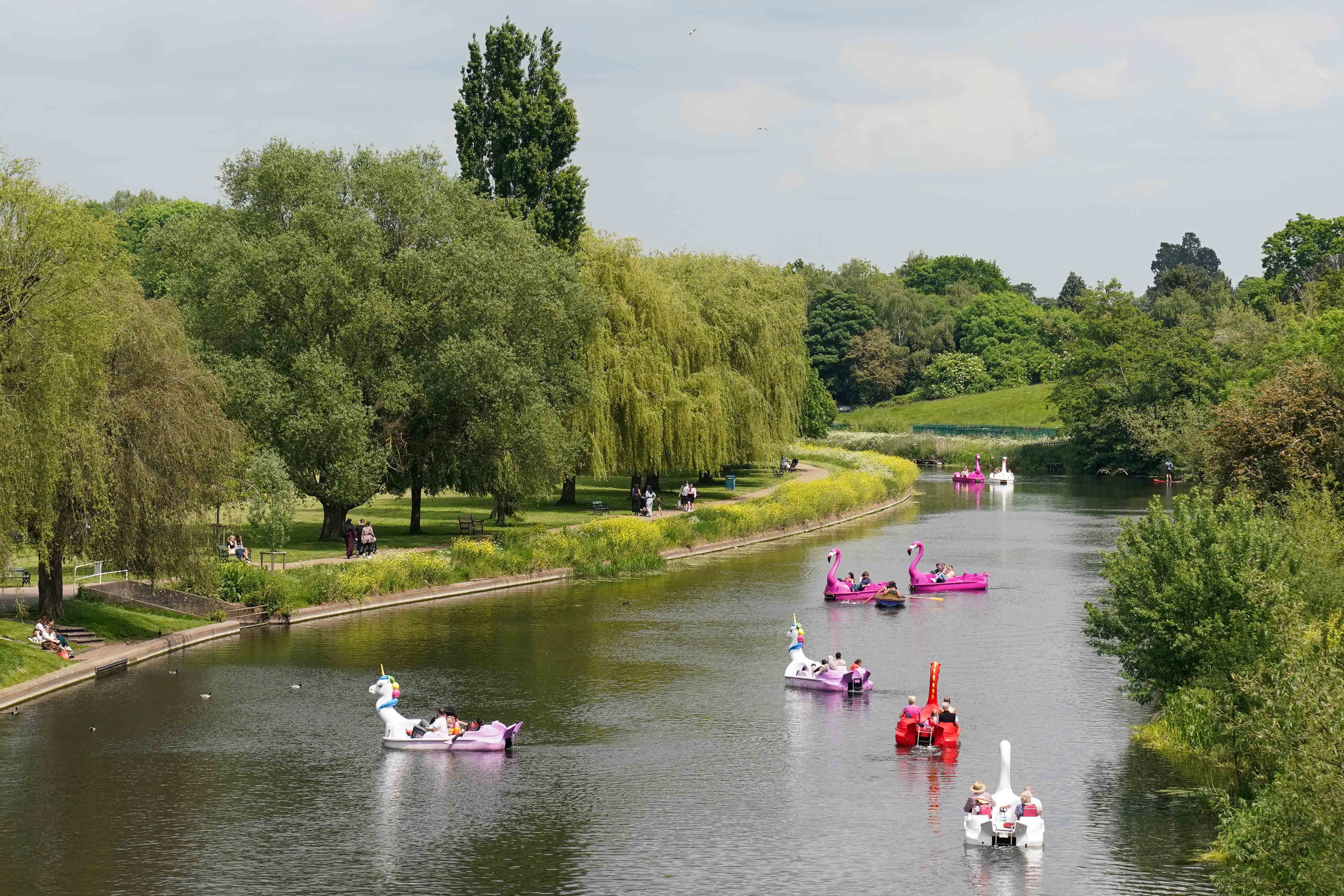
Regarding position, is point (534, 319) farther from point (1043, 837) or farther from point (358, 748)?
point (1043, 837)

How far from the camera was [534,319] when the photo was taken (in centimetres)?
6200

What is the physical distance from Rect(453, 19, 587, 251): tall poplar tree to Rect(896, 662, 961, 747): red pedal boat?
41.4m

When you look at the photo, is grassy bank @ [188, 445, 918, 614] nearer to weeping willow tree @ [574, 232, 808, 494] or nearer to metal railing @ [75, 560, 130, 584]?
metal railing @ [75, 560, 130, 584]

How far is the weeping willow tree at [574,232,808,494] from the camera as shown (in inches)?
2849

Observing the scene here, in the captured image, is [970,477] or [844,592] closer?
[844,592]

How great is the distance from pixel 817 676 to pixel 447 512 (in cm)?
3965

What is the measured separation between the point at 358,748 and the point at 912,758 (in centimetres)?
1257

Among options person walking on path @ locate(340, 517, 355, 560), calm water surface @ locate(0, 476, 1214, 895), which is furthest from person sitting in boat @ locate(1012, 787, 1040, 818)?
person walking on path @ locate(340, 517, 355, 560)

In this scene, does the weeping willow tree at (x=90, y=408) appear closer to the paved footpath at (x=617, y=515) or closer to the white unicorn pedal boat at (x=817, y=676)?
the paved footpath at (x=617, y=515)

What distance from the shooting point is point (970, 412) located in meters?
178

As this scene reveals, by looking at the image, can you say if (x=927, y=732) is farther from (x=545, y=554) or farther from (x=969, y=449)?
(x=969, y=449)

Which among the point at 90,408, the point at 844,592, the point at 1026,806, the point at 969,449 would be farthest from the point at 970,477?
the point at 1026,806

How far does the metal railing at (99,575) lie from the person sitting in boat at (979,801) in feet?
92.5

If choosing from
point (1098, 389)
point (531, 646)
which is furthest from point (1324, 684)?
point (1098, 389)
